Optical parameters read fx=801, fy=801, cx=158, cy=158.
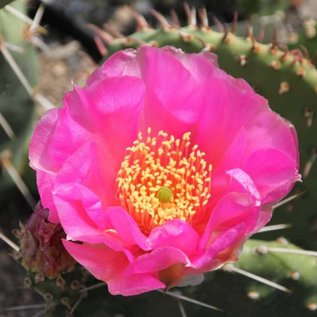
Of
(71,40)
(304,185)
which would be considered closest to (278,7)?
(71,40)

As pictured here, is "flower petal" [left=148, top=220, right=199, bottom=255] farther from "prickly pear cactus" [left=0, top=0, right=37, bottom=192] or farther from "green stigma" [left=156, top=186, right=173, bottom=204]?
"prickly pear cactus" [left=0, top=0, right=37, bottom=192]

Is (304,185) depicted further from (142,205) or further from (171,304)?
(142,205)

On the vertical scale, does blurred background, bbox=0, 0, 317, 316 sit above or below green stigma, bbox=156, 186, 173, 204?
below

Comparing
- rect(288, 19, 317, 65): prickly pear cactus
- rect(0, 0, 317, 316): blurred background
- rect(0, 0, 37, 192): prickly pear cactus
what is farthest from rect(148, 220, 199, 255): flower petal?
rect(0, 0, 317, 316): blurred background

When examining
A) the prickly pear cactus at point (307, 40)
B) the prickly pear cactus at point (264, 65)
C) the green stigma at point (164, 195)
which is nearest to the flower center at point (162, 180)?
the green stigma at point (164, 195)

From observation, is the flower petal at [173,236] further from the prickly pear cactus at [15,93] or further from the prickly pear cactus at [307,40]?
the prickly pear cactus at [307,40]

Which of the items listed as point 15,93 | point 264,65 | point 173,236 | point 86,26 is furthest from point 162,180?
point 86,26

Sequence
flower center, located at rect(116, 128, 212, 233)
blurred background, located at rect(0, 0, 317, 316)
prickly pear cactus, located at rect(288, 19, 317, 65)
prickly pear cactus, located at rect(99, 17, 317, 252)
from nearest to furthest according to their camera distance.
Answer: flower center, located at rect(116, 128, 212, 233)
prickly pear cactus, located at rect(99, 17, 317, 252)
prickly pear cactus, located at rect(288, 19, 317, 65)
blurred background, located at rect(0, 0, 317, 316)
